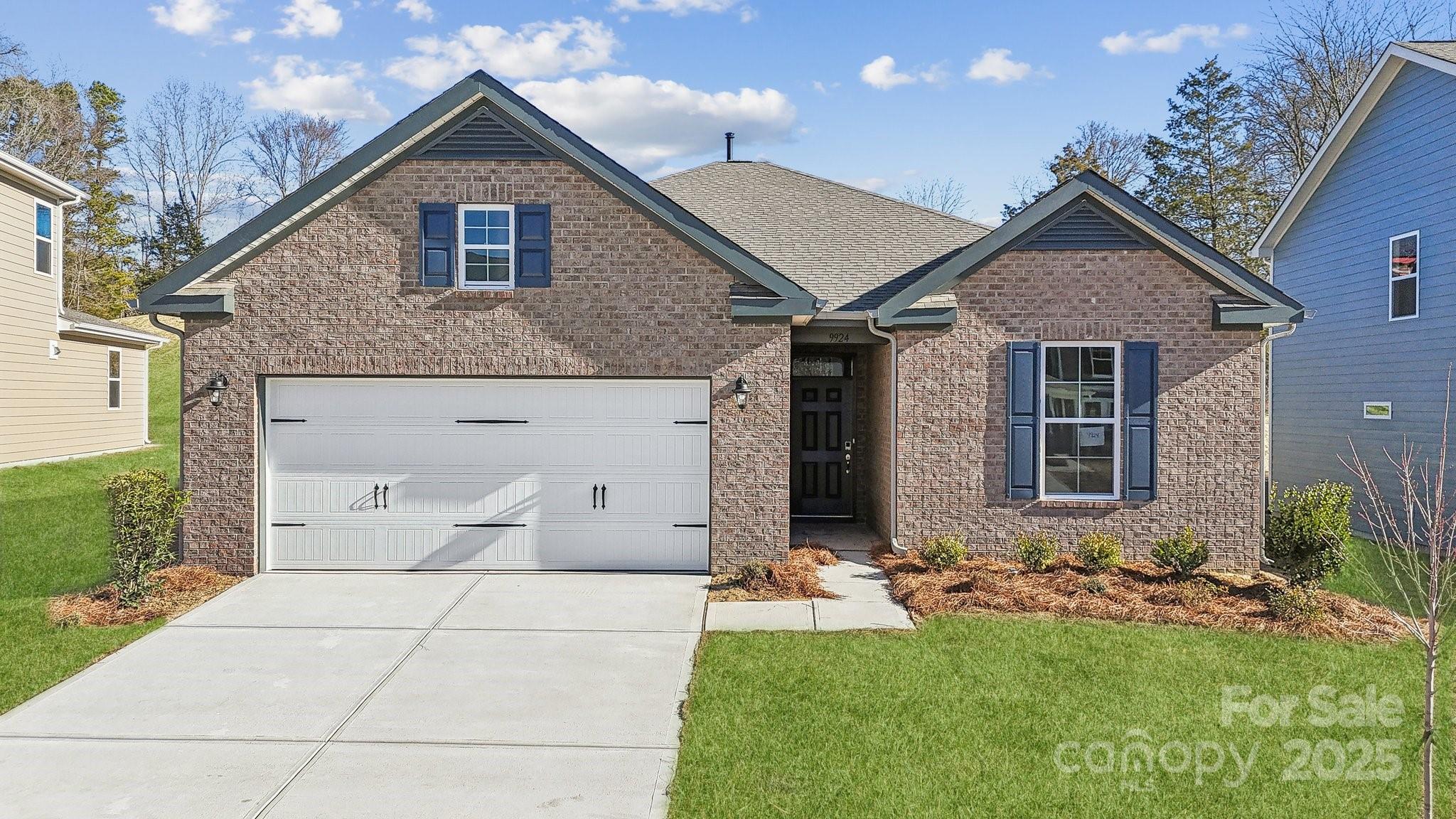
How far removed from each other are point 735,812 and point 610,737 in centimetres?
131

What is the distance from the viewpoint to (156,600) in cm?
864

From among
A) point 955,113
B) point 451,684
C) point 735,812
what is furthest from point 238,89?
point 735,812

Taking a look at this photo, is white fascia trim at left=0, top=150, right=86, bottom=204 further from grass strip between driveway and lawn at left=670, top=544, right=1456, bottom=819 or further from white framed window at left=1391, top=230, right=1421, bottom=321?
white framed window at left=1391, top=230, right=1421, bottom=321

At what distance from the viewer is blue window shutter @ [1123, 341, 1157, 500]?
1015 centimetres

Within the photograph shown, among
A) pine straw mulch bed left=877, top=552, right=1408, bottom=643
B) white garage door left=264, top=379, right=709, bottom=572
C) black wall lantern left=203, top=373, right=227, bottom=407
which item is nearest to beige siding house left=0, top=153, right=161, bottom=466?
black wall lantern left=203, top=373, right=227, bottom=407

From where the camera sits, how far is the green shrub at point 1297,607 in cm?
791

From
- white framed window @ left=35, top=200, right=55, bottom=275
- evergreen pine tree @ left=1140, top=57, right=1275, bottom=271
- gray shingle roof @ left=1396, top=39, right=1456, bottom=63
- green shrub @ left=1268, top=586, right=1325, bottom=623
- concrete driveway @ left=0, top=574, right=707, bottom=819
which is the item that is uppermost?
evergreen pine tree @ left=1140, top=57, right=1275, bottom=271

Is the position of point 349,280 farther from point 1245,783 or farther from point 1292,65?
point 1292,65

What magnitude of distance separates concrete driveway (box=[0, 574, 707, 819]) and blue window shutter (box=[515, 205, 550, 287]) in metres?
3.53

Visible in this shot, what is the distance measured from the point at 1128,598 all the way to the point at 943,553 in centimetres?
193

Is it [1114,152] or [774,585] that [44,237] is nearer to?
[774,585]

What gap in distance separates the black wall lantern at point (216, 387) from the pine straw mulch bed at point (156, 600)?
1.90 metres

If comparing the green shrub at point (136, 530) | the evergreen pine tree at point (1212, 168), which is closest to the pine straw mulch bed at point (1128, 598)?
the green shrub at point (136, 530)

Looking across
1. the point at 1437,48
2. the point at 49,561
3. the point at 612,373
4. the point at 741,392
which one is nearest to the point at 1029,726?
the point at 741,392
